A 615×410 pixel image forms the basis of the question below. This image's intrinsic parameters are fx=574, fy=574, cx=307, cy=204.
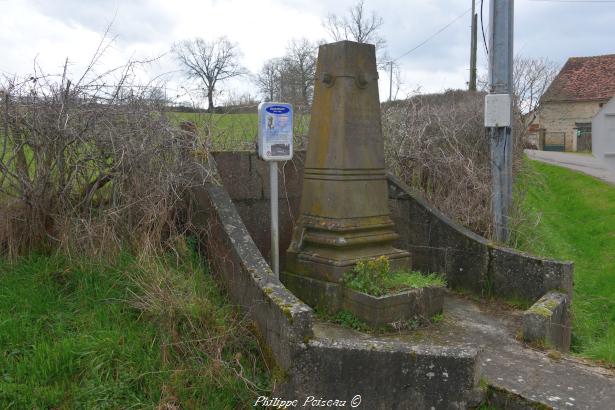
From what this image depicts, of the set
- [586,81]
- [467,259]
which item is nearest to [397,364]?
[467,259]

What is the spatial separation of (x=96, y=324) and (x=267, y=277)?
4.36 feet

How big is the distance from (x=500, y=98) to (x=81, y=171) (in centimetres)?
471

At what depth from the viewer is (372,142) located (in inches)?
221

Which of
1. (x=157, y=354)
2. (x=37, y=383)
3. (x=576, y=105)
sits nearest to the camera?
(x=37, y=383)

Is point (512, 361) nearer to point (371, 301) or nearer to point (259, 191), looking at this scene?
point (371, 301)

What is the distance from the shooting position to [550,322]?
15.9ft

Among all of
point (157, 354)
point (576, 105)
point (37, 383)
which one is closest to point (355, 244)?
point (157, 354)

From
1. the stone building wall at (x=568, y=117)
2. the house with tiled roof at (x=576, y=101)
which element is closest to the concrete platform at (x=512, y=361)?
the house with tiled roof at (x=576, y=101)

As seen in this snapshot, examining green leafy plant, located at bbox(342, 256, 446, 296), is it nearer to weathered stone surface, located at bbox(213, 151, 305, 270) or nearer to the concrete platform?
the concrete platform

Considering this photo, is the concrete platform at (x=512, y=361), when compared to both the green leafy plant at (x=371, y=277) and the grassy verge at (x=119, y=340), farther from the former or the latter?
the grassy verge at (x=119, y=340)

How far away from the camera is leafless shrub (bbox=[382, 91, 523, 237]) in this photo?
8.05 m

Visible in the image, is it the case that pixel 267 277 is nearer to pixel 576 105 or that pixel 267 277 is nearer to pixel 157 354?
pixel 157 354

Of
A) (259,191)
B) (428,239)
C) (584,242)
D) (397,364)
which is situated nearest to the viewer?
(397,364)

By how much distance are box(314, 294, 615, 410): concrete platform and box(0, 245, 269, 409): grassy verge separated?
772 mm
